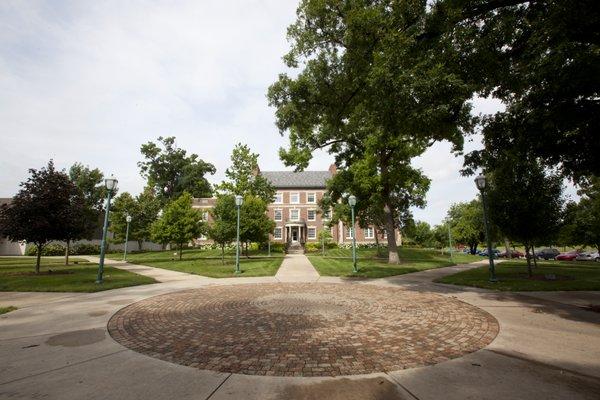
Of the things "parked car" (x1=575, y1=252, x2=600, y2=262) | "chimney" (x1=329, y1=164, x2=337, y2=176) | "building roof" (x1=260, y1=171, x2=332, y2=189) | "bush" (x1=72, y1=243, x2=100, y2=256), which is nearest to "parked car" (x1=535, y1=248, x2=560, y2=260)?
"parked car" (x1=575, y1=252, x2=600, y2=262)

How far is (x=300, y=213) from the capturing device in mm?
54438

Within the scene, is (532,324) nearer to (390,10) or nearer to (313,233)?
(390,10)

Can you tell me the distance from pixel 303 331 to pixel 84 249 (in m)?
49.0

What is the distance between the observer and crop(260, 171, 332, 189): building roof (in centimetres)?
Answer: 5600

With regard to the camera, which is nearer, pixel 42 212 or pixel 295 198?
pixel 42 212

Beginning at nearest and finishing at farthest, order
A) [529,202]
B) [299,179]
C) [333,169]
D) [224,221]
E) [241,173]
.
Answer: [529,202] → [224,221] → [241,173] → [333,169] → [299,179]

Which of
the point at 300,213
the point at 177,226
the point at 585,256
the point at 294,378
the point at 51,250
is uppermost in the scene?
the point at 300,213

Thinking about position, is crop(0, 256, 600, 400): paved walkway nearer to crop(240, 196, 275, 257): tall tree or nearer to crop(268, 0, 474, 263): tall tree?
crop(268, 0, 474, 263): tall tree

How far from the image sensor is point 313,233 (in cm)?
5341

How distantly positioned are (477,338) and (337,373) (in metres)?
3.17

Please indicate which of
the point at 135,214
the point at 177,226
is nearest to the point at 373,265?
Answer: the point at 177,226

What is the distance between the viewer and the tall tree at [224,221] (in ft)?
77.3

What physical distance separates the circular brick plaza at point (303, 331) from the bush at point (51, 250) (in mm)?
41866

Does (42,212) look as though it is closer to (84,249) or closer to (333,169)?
(84,249)
